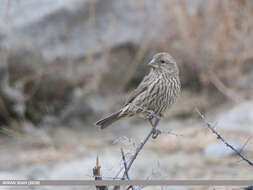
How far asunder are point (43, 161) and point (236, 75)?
344cm

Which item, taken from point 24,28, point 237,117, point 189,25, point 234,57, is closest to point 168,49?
point 189,25

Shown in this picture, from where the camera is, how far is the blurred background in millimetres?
7375

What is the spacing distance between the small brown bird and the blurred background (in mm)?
2697

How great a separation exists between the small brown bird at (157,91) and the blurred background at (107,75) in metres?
2.70

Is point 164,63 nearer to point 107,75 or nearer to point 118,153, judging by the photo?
point 118,153

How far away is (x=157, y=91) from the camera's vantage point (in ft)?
13.9

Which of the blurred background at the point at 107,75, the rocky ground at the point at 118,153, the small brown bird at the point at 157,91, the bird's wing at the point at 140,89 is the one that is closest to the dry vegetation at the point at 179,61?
the blurred background at the point at 107,75

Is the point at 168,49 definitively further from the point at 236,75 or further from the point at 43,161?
the point at 43,161

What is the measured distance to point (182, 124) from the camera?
8.14 metres

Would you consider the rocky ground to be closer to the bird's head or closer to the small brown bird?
the small brown bird

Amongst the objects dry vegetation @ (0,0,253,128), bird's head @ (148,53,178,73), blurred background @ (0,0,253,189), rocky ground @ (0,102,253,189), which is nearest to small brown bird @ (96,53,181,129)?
bird's head @ (148,53,178,73)

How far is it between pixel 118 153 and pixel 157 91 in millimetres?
3235

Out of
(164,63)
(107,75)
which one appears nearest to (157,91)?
(164,63)

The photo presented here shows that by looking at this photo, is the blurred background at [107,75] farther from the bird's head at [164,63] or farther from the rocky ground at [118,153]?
the bird's head at [164,63]
